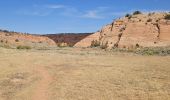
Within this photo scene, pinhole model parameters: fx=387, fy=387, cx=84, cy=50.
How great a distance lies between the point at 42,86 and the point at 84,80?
250cm

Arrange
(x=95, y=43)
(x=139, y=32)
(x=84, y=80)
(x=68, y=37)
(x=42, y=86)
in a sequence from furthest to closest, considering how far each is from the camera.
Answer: (x=68, y=37)
(x=95, y=43)
(x=139, y=32)
(x=84, y=80)
(x=42, y=86)

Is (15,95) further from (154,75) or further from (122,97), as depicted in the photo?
(154,75)

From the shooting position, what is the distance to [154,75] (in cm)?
2212

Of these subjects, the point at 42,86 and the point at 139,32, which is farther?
the point at 139,32

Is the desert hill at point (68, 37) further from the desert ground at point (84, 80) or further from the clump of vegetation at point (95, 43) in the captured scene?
the desert ground at point (84, 80)

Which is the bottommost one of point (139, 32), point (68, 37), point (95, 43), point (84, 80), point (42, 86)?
point (42, 86)

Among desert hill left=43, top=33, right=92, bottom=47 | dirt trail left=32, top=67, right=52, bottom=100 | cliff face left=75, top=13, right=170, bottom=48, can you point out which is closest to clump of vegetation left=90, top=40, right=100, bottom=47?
cliff face left=75, top=13, right=170, bottom=48

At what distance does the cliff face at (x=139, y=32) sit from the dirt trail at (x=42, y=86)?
21331mm

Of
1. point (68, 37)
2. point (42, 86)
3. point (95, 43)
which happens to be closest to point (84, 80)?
point (42, 86)

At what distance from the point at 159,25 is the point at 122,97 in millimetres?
29856

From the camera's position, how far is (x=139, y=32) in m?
47.1

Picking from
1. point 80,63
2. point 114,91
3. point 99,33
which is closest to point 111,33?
point 99,33

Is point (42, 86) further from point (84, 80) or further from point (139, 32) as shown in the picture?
point (139, 32)

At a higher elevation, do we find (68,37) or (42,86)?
(68,37)
